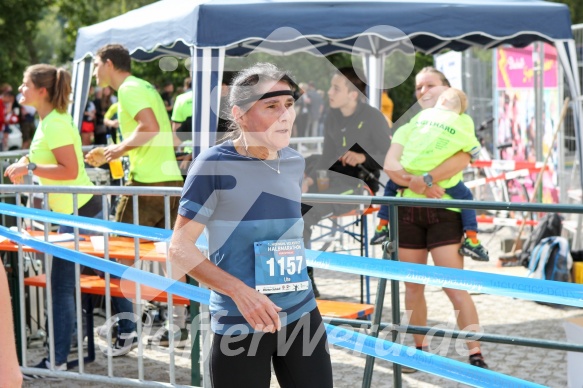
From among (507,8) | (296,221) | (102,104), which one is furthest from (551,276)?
(102,104)

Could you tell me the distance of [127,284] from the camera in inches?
227

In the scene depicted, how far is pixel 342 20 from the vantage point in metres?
7.68

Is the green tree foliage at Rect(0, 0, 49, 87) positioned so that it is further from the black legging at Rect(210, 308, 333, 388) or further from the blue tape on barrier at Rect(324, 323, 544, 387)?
the black legging at Rect(210, 308, 333, 388)

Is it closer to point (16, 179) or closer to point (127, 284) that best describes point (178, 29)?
point (16, 179)

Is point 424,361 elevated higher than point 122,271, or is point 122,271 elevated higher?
point 122,271

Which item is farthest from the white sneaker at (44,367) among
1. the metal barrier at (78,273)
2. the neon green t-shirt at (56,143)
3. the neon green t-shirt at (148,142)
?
the neon green t-shirt at (148,142)

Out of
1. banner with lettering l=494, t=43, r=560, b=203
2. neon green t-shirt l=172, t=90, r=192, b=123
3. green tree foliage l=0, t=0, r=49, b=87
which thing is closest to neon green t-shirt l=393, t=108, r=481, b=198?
neon green t-shirt l=172, t=90, r=192, b=123

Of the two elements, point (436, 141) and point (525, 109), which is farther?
point (525, 109)

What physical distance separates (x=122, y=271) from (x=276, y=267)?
180cm

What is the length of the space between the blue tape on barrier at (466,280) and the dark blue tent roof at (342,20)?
3.61 m

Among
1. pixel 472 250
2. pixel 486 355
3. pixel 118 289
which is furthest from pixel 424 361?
pixel 486 355

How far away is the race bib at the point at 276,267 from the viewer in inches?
123

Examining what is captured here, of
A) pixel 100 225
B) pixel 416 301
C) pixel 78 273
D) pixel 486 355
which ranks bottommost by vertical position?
pixel 486 355

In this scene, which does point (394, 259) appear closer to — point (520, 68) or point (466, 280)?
point (466, 280)
